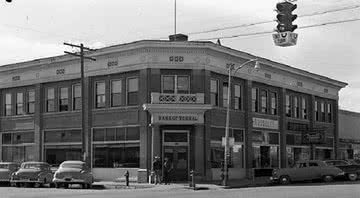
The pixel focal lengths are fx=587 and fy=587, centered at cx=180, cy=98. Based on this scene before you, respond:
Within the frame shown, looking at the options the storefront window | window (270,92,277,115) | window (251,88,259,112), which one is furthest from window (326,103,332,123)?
the storefront window

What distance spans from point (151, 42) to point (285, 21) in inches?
880

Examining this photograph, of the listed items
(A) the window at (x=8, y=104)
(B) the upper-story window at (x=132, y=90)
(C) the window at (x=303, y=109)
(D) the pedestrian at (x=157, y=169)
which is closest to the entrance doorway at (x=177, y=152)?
(D) the pedestrian at (x=157, y=169)

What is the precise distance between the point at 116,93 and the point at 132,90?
154 centimetres

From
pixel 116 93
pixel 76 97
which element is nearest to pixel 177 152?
pixel 116 93

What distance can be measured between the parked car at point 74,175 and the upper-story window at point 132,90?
612 centimetres

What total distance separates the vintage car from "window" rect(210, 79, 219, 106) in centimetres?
1174

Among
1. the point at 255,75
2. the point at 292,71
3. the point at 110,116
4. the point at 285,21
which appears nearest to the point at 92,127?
the point at 110,116

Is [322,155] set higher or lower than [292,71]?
lower

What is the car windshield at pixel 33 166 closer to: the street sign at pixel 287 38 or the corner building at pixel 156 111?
the corner building at pixel 156 111

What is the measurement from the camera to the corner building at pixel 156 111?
38.0 m

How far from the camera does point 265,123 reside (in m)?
45.3

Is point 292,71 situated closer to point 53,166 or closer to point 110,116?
point 110,116

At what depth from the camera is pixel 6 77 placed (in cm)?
4731

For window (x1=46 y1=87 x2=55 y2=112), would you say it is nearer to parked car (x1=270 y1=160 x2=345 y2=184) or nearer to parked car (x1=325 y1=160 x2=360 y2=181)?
parked car (x1=270 y1=160 x2=345 y2=184)
